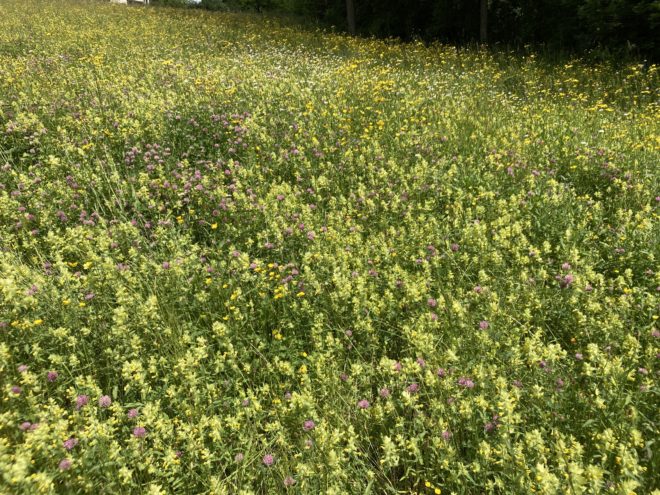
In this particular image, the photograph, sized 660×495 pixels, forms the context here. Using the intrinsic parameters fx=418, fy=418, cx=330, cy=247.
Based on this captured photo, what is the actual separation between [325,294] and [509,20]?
16250 mm

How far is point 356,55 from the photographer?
11242mm

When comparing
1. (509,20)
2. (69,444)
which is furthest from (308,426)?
(509,20)

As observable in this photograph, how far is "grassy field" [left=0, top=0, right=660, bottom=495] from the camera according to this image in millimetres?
2203

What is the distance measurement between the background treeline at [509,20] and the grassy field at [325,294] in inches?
231

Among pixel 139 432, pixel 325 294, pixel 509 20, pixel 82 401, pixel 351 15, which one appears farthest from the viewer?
pixel 351 15

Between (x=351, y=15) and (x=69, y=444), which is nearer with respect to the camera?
(x=69, y=444)

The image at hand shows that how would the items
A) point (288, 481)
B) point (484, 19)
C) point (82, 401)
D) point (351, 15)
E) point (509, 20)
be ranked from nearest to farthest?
point (288, 481)
point (82, 401)
point (484, 19)
point (509, 20)
point (351, 15)

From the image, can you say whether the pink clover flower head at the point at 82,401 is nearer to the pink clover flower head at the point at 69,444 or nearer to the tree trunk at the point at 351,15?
the pink clover flower head at the point at 69,444

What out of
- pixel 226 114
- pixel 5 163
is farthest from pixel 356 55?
pixel 5 163

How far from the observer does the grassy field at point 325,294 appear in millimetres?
2203

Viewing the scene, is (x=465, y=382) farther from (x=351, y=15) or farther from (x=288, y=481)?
(x=351, y=15)

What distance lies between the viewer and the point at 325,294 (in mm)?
3295

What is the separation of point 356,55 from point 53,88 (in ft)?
23.8

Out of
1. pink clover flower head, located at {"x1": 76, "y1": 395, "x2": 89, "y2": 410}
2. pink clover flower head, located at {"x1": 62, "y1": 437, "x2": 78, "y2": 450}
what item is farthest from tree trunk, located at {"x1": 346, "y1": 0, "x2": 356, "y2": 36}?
pink clover flower head, located at {"x1": 62, "y1": 437, "x2": 78, "y2": 450}
